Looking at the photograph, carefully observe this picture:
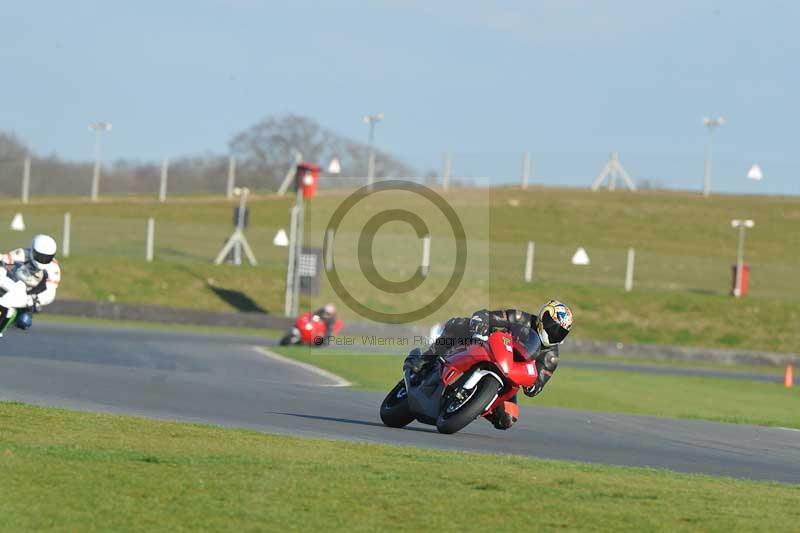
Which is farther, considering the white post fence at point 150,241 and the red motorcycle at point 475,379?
the white post fence at point 150,241

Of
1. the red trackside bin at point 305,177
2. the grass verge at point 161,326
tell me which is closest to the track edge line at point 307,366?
the grass verge at point 161,326

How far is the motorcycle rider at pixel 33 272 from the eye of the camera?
15.4 metres

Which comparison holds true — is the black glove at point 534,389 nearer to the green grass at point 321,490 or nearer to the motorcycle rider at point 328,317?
the green grass at point 321,490

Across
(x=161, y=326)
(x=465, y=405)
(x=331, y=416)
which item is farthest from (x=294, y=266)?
(x=465, y=405)

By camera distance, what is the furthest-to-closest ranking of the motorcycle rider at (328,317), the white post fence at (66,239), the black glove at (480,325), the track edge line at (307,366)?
the white post fence at (66,239), the motorcycle rider at (328,317), the track edge line at (307,366), the black glove at (480,325)

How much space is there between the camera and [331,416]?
13625 mm

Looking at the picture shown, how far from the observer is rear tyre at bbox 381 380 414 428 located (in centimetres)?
1276

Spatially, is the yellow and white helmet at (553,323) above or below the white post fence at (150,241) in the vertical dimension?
below

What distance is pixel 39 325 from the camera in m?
29.8

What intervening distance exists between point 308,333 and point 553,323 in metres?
17.4

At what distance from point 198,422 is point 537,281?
31178 millimetres

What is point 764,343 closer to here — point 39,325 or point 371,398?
point 39,325

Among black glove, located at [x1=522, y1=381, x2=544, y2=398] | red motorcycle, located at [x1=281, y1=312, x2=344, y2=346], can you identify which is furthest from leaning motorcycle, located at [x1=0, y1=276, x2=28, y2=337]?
red motorcycle, located at [x1=281, y1=312, x2=344, y2=346]

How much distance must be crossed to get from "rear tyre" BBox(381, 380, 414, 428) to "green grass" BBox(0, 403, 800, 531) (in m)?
2.52
